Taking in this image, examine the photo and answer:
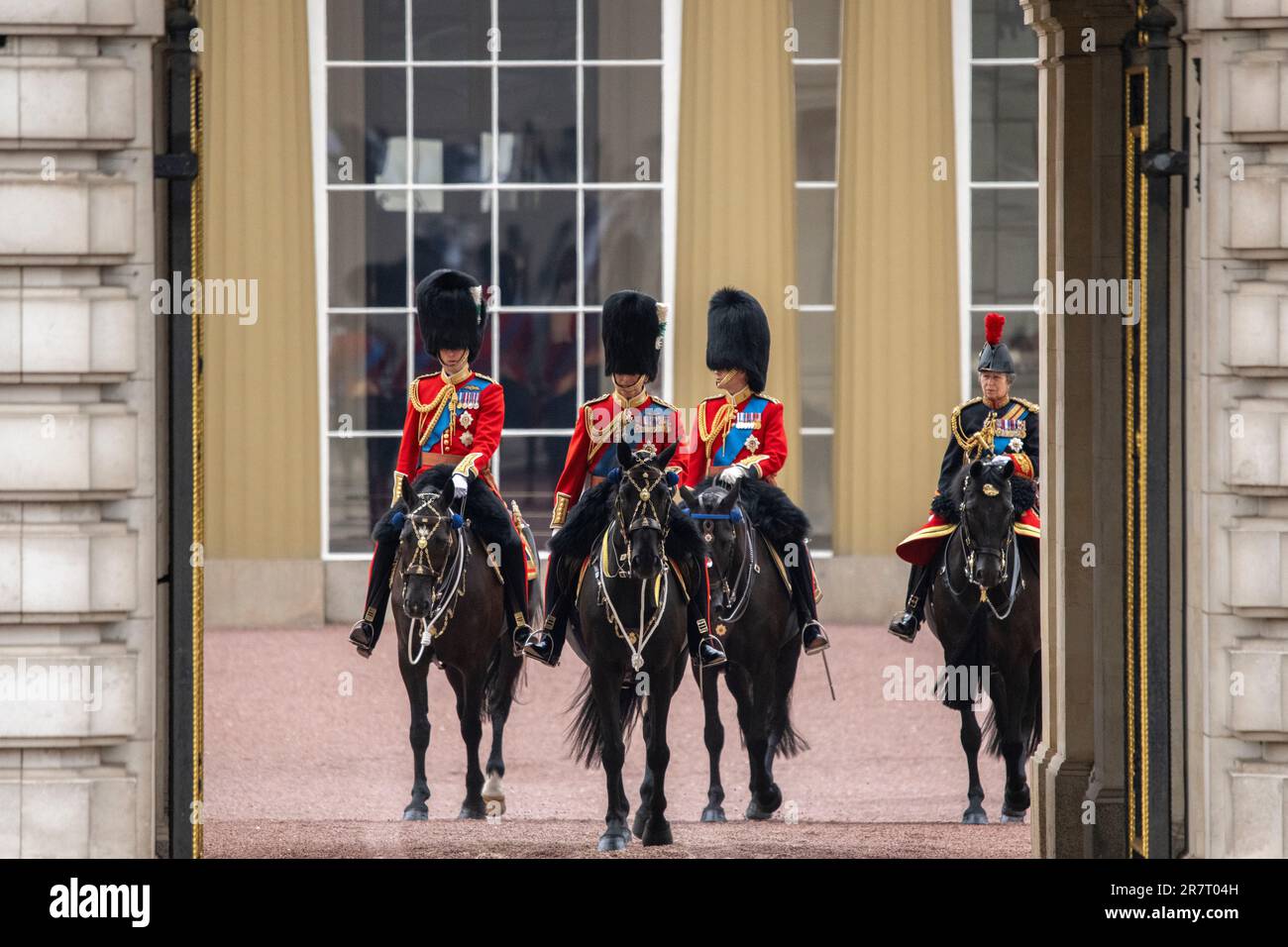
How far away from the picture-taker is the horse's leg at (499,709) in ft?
34.3

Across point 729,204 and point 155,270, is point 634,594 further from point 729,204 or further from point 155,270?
point 729,204

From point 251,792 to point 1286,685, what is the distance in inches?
225

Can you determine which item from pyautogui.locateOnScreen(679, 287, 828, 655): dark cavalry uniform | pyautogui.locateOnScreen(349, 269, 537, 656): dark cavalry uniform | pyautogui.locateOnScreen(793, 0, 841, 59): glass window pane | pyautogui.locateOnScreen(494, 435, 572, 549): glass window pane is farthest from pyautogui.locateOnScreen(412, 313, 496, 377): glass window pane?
pyautogui.locateOnScreen(679, 287, 828, 655): dark cavalry uniform

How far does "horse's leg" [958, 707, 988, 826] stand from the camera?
1009 centimetres

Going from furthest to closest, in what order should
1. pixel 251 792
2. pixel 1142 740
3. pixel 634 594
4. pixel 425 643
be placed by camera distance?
pixel 251 792 → pixel 425 643 → pixel 634 594 → pixel 1142 740

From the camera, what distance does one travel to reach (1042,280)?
27.6ft

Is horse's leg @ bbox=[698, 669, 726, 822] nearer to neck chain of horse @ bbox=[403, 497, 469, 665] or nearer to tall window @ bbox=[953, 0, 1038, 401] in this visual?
neck chain of horse @ bbox=[403, 497, 469, 665]

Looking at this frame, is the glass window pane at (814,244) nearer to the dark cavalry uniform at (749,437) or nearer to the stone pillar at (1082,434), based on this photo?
the dark cavalry uniform at (749,437)

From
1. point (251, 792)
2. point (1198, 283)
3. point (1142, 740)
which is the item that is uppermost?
point (1198, 283)

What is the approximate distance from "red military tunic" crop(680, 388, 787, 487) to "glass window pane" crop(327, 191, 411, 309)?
5.54 meters

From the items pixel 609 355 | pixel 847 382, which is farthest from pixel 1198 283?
pixel 847 382

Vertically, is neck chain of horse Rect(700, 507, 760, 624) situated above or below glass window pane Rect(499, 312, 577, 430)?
below

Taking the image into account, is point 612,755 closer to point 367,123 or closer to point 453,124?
point 453,124

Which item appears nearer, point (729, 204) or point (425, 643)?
point (425, 643)
